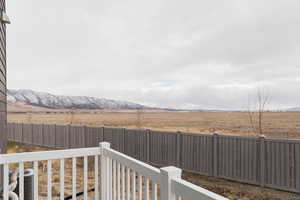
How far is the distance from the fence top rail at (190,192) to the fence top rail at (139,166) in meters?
0.18

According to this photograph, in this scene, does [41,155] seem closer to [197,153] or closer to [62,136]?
[197,153]

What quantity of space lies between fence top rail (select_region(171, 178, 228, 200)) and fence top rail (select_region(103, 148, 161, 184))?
0.18 meters

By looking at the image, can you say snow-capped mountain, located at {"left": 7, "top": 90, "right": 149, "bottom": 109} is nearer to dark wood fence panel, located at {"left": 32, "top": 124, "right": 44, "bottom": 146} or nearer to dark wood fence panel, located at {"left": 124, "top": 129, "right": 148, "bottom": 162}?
dark wood fence panel, located at {"left": 32, "top": 124, "right": 44, "bottom": 146}

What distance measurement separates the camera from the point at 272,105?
9.58 metres

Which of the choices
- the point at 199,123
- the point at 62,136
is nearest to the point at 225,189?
the point at 62,136

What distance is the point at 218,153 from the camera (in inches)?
217

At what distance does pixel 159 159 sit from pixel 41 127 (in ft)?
23.3

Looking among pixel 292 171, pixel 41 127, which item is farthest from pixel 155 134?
pixel 41 127

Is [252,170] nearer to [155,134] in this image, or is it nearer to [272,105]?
[155,134]

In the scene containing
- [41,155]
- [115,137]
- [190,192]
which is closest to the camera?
[190,192]

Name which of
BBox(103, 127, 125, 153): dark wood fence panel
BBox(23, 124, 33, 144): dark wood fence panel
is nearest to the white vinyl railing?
BBox(103, 127, 125, 153): dark wood fence panel

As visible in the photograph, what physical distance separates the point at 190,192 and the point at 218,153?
4.89 m

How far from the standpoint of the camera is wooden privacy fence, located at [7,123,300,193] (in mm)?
4585

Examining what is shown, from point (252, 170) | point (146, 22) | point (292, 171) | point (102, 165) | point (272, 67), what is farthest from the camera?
point (272, 67)
